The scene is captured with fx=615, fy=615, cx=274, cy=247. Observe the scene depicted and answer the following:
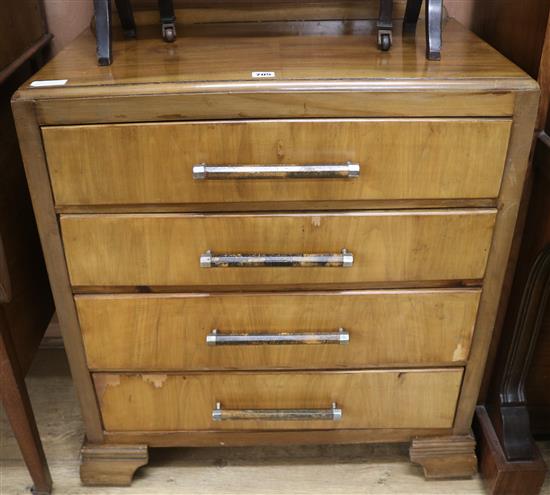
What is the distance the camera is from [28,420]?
3.55ft

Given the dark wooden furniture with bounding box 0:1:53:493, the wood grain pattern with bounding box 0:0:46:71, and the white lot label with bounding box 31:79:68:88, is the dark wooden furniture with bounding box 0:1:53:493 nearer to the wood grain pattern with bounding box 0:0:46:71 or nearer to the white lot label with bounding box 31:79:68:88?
the wood grain pattern with bounding box 0:0:46:71

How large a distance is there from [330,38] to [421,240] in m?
0.39

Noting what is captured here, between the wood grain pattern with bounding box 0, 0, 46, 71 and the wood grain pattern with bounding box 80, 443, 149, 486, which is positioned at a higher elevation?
the wood grain pattern with bounding box 0, 0, 46, 71

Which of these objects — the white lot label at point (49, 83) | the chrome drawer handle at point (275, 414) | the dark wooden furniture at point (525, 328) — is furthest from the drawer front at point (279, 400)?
the white lot label at point (49, 83)

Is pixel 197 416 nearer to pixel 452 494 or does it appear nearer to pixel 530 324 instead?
pixel 452 494

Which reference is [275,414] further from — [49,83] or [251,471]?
[49,83]

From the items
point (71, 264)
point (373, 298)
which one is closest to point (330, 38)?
point (373, 298)

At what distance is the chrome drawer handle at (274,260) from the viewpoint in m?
0.94

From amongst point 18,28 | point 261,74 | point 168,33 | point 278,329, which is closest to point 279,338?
point 278,329

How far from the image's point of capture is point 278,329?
40.3 inches

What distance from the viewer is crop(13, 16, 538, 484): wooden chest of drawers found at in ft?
2.77

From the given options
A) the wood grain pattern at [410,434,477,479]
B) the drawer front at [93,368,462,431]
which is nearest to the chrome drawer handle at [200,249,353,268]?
the drawer front at [93,368,462,431]

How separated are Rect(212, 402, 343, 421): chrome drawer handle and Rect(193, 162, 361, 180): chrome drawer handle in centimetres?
45

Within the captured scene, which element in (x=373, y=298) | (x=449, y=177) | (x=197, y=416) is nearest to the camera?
(x=449, y=177)
